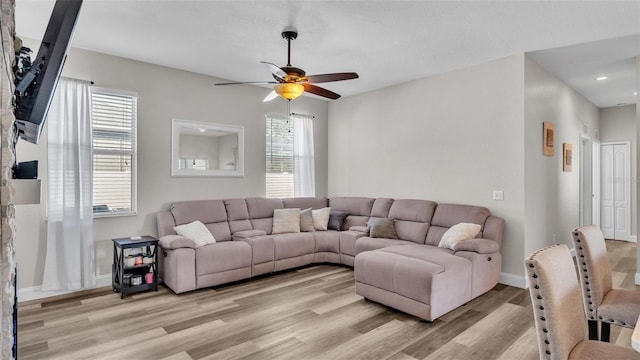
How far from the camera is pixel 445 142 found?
4.86 meters

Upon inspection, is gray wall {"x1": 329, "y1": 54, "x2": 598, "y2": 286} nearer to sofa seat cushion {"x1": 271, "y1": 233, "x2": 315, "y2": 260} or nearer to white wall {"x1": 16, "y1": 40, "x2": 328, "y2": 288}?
sofa seat cushion {"x1": 271, "y1": 233, "x2": 315, "y2": 260}

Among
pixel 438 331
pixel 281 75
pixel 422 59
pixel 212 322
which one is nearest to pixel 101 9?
pixel 281 75

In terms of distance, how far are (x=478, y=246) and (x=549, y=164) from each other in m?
2.10

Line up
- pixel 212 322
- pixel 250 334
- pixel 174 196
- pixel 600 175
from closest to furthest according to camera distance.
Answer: pixel 250 334, pixel 212 322, pixel 174 196, pixel 600 175

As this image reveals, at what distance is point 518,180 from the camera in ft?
13.5

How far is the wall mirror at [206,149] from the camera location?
15.4ft

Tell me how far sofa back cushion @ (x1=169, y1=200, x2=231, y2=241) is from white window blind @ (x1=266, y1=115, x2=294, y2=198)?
43.9 inches

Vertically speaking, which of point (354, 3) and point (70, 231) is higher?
point (354, 3)

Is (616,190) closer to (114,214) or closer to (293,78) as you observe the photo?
(293,78)

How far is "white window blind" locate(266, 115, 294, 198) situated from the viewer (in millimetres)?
5775

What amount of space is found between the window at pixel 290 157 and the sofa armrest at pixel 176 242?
6.53 ft

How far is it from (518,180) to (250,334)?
353 centimetres

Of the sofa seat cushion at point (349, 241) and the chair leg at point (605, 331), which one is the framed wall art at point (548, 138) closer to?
the sofa seat cushion at point (349, 241)

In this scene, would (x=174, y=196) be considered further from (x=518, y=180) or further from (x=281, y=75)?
(x=518, y=180)
